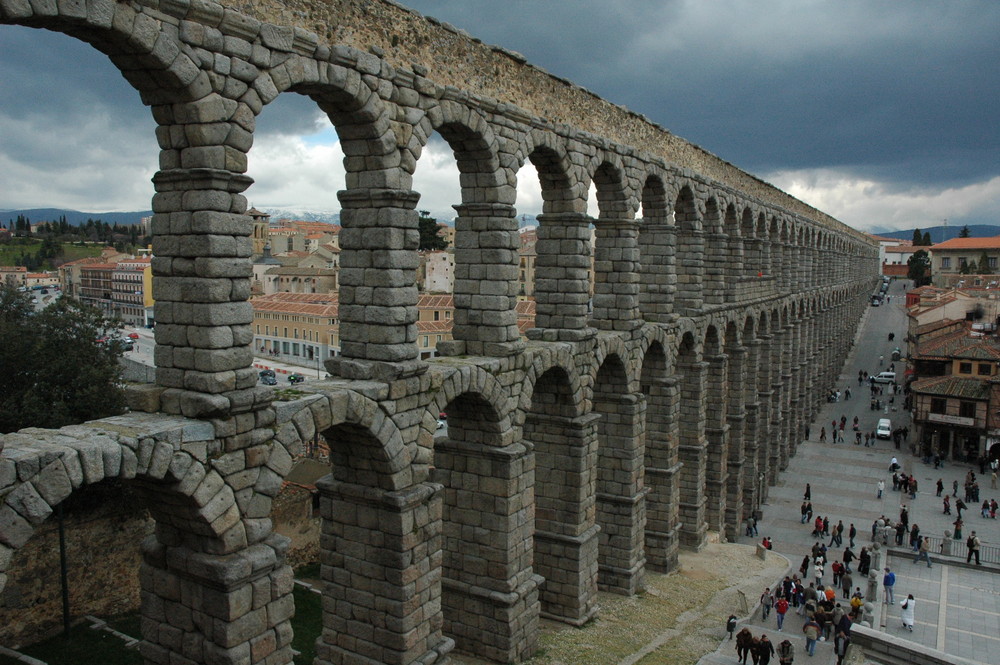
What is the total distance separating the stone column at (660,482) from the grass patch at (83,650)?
14.1 m

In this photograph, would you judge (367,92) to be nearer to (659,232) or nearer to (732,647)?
(659,232)

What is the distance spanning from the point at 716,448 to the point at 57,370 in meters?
24.0

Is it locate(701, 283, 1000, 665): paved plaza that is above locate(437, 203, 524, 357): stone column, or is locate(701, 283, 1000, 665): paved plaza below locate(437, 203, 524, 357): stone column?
below

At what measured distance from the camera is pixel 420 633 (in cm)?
1344

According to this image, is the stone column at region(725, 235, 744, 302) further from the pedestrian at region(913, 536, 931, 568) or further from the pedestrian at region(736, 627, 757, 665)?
the pedestrian at region(736, 627, 757, 665)

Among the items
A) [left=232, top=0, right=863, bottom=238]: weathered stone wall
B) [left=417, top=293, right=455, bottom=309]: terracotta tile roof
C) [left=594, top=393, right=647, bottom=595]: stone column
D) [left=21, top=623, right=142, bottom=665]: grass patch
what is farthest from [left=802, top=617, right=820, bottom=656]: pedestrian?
[left=417, top=293, right=455, bottom=309]: terracotta tile roof

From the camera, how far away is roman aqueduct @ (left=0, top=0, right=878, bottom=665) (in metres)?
9.53

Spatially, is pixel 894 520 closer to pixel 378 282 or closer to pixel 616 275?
pixel 616 275

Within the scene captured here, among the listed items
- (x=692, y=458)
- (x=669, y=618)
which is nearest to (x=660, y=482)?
(x=692, y=458)

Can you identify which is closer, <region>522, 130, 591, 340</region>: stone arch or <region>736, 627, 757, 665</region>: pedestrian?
<region>522, 130, 591, 340</region>: stone arch

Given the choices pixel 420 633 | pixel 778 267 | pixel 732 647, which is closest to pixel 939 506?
pixel 778 267

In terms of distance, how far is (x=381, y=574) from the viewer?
13.2 m

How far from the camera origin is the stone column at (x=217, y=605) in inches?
393

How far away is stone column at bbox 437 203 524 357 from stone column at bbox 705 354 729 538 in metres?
15.6
